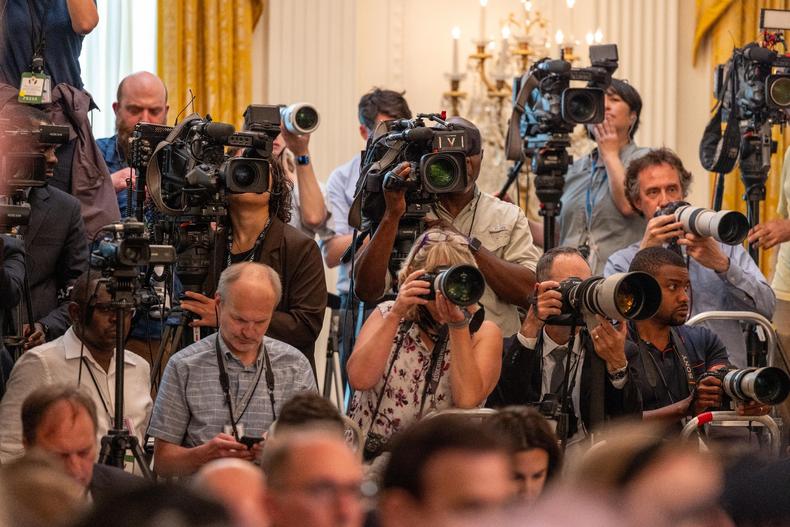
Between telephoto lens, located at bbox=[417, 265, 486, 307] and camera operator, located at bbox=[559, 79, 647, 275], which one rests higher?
camera operator, located at bbox=[559, 79, 647, 275]

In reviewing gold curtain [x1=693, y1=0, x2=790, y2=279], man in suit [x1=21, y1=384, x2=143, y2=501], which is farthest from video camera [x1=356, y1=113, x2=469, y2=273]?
gold curtain [x1=693, y1=0, x2=790, y2=279]

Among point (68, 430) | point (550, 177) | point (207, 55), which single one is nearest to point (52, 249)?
point (68, 430)

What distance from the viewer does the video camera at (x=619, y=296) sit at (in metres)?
3.88

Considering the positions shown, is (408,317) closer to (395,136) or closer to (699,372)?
(395,136)

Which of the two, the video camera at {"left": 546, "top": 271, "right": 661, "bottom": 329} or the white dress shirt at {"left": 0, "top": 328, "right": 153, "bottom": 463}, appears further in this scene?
the white dress shirt at {"left": 0, "top": 328, "right": 153, "bottom": 463}

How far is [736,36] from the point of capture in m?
7.95

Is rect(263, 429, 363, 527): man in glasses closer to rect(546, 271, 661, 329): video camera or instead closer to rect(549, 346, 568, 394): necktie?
rect(546, 271, 661, 329): video camera

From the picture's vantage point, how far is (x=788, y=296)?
5629mm

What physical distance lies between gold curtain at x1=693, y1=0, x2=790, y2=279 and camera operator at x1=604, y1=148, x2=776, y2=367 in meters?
2.65

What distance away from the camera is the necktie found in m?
4.33

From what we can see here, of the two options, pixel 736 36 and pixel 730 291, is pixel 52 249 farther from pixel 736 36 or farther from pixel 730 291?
pixel 736 36

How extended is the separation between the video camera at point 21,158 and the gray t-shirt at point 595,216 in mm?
2102

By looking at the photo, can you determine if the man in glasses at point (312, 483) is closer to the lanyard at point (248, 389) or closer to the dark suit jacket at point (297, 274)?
the lanyard at point (248, 389)

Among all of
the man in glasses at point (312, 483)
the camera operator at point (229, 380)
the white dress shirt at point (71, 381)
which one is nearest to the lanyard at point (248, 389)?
the camera operator at point (229, 380)
